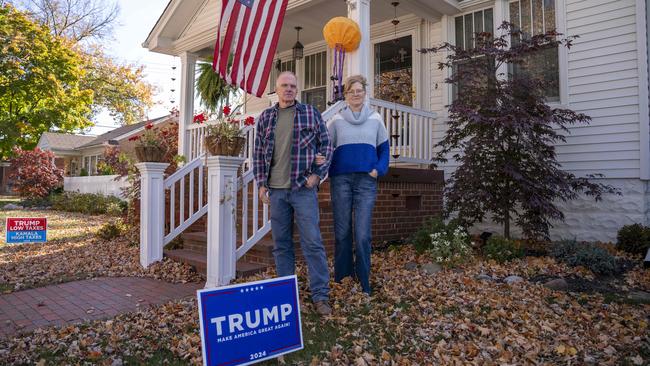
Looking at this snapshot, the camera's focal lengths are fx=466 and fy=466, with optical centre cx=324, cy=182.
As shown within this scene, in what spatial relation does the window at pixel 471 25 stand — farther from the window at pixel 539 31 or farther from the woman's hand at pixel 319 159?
the woman's hand at pixel 319 159

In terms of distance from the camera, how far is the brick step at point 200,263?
4578 mm

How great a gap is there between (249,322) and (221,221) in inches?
81.8

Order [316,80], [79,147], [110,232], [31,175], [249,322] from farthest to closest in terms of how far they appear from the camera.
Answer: [79,147]
[31,175]
[316,80]
[110,232]
[249,322]

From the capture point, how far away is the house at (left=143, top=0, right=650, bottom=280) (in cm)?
588

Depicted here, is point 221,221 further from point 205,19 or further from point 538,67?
point 205,19

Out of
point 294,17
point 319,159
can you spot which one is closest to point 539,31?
point 294,17

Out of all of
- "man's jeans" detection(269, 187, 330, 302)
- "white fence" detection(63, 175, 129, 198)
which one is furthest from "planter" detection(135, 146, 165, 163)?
"white fence" detection(63, 175, 129, 198)

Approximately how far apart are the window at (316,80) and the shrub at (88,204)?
6456mm

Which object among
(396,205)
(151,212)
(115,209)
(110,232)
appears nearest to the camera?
(151,212)

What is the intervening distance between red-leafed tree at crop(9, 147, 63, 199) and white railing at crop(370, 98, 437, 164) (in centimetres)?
1701

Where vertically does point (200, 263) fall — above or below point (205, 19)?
below

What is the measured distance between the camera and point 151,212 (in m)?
5.36

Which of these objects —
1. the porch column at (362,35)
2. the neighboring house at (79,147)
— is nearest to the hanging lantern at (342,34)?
the porch column at (362,35)

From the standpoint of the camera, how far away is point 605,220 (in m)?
6.12
